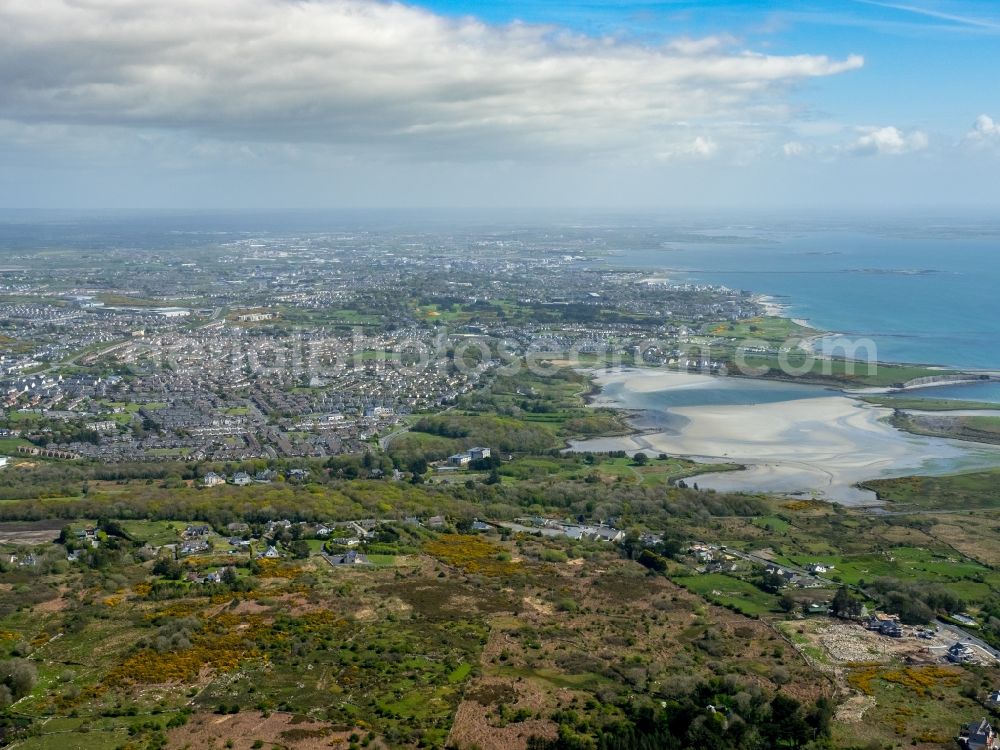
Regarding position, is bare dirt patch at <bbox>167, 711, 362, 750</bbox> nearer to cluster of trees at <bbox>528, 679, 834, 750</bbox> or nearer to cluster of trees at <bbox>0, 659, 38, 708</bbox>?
cluster of trees at <bbox>0, 659, 38, 708</bbox>

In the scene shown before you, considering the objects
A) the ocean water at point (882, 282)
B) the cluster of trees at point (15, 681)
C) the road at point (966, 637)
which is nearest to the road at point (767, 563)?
the road at point (966, 637)

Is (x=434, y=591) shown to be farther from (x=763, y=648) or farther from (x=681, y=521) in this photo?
(x=681, y=521)

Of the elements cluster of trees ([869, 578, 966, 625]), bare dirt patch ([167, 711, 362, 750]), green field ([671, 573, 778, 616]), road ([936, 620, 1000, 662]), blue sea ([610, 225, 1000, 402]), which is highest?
blue sea ([610, 225, 1000, 402])

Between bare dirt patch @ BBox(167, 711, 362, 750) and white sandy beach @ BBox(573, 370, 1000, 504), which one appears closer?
bare dirt patch @ BBox(167, 711, 362, 750)

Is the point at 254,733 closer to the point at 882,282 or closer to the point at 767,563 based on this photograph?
the point at 767,563

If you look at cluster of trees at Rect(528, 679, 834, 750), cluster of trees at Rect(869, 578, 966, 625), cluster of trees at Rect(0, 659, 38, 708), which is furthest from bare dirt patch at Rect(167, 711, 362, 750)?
cluster of trees at Rect(869, 578, 966, 625)

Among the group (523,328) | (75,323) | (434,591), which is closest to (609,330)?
(523,328)
